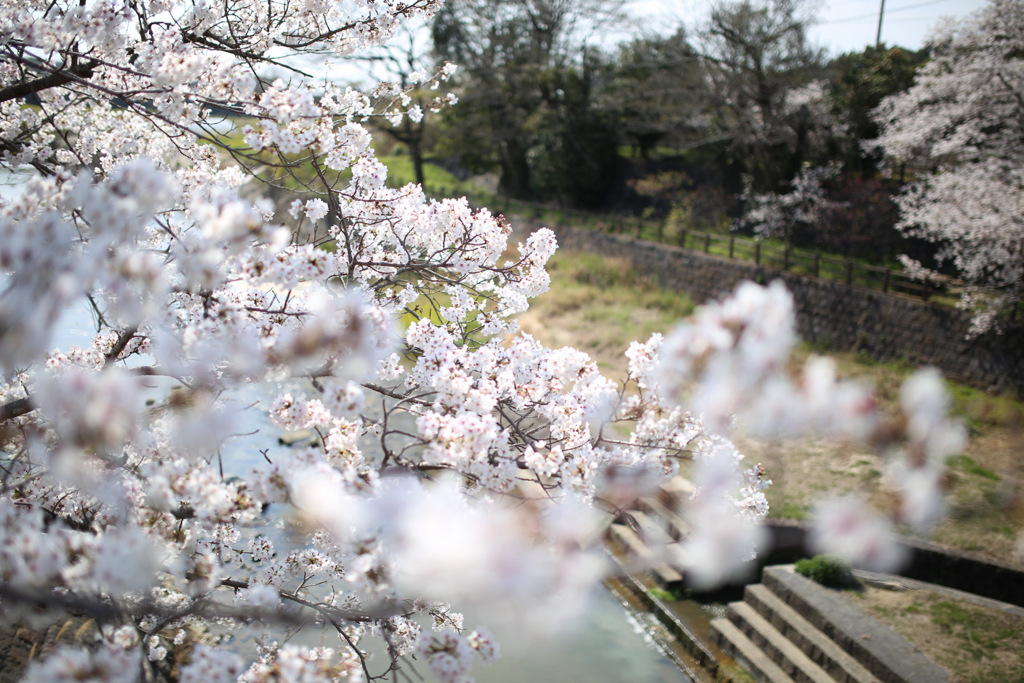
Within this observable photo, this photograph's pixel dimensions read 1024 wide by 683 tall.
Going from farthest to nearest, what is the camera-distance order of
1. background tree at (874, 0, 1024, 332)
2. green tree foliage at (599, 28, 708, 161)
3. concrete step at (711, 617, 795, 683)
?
1. green tree foliage at (599, 28, 708, 161)
2. background tree at (874, 0, 1024, 332)
3. concrete step at (711, 617, 795, 683)

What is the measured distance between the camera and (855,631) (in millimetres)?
4992

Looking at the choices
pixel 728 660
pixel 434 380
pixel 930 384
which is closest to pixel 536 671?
pixel 728 660

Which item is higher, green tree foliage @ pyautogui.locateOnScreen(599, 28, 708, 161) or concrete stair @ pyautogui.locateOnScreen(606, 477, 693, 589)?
green tree foliage @ pyautogui.locateOnScreen(599, 28, 708, 161)

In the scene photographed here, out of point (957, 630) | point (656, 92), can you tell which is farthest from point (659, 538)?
point (656, 92)

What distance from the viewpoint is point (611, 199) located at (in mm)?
20406

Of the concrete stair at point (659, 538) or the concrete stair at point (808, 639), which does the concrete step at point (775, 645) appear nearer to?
the concrete stair at point (808, 639)

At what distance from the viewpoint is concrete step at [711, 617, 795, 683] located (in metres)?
5.14

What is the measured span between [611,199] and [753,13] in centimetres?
692

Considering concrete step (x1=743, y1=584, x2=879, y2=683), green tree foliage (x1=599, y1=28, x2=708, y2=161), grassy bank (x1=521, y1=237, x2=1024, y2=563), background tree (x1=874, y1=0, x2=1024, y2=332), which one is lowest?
concrete step (x1=743, y1=584, x2=879, y2=683)

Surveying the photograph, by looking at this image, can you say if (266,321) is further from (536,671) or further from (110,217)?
(536,671)

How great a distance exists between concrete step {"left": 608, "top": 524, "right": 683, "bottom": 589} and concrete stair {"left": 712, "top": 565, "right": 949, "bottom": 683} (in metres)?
0.69

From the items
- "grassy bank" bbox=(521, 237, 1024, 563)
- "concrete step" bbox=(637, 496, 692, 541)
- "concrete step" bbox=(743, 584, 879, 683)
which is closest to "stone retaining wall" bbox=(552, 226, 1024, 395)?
"grassy bank" bbox=(521, 237, 1024, 563)

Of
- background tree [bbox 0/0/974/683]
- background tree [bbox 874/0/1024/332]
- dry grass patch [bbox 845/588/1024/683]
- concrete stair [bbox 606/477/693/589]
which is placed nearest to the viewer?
background tree [bbox 0/0/974/683]

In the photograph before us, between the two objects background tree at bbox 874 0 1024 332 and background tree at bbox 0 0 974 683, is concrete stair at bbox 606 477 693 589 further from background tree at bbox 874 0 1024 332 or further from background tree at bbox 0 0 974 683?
background tree at bbox 874 0 1024 332
